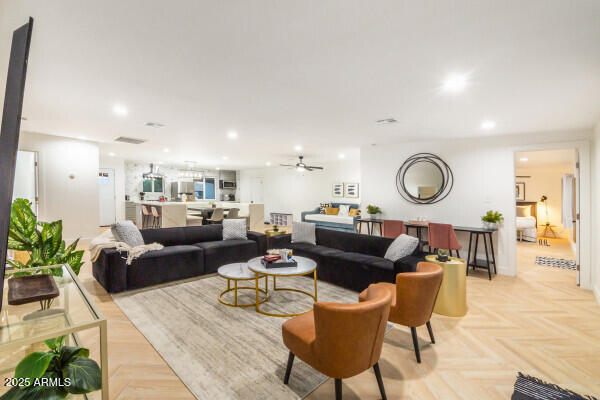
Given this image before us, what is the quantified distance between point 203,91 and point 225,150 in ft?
14.4

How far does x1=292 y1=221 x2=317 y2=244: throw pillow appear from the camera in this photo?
16.6 feet

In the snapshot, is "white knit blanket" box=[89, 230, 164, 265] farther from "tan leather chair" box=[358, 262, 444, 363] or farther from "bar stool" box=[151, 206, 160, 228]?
"bar stool" box=[151, 206, 160, 228]

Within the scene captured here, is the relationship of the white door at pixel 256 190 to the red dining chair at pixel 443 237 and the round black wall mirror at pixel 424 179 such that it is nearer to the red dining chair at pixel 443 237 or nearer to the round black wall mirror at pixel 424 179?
the round black wall mirror at pixel 424 179

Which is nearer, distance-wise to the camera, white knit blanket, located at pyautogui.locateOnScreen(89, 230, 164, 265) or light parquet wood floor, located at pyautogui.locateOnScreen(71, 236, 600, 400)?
light parquet wood floor, located at pyautogui.locateOnScreen(71, 236, 600, 400)

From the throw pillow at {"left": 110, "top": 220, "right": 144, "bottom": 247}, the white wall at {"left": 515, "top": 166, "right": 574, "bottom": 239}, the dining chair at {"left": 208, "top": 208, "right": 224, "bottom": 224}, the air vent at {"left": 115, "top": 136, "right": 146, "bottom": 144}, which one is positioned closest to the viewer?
the throw pillow at {"left": 110, "top": 220, "right": 144, "bottom": 247}

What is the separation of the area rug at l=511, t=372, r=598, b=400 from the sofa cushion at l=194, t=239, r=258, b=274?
13.0 ft

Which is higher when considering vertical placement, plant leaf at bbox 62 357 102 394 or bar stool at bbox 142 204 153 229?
bar stool at bbox 142 204 153 229

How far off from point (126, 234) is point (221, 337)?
2.46 metres

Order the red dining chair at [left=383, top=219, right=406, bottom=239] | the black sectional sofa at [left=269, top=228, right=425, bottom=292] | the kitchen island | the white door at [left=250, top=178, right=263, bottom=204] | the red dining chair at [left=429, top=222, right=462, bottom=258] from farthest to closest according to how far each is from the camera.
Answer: the white door at [left=250, top=178, right=263, bottom=204] → the kitchen island → the red dining chair at [left=383, top=219, right=406, bottom=239] → the red dining chair at [left=429, top=222, right=462, bottom=258] → the black sectional sofa at [left=269, top=228, right=425, bottom=292]

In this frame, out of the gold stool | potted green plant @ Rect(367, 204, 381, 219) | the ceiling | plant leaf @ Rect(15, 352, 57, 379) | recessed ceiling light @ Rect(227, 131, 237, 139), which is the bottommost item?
the gold stool

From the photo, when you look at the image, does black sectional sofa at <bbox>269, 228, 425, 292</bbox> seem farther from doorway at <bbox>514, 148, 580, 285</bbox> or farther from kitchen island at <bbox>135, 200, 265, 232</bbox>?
kitchen island at <bbox>135, 200, 265, 232</bbox>

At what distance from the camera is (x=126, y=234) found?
13.5 feet

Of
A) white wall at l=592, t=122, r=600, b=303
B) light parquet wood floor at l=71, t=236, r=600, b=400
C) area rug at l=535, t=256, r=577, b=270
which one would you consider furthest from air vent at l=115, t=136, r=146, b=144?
area rug at l=535, t=256, r=577, b=270

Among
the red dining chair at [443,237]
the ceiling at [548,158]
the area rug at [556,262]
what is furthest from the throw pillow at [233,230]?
the ceiling at [548,158]
